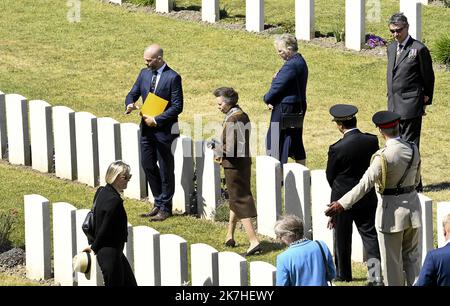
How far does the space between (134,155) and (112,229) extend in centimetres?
431

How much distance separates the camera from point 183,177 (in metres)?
17.6

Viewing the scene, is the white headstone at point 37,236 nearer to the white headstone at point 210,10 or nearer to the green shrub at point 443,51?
the green shrub at point 443,51

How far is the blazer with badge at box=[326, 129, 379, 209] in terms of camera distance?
14.7 metres

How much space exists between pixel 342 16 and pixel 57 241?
34.7 feet

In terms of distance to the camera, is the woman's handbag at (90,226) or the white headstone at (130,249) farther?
the white headstone at (130,249)

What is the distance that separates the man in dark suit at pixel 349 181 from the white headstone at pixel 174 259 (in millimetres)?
1608

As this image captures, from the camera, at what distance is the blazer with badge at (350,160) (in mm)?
14742

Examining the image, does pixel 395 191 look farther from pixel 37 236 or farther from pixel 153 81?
pixel 153 81

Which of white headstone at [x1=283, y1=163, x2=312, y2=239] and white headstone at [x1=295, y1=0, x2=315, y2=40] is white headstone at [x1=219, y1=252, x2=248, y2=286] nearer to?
white headstone at [x1=283, y1=163, x2=312, y2=239]

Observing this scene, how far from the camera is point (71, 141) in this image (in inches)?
739

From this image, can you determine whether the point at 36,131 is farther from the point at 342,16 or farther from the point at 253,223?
the point at 342,16

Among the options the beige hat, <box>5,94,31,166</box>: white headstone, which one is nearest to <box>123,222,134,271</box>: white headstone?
the beige hat

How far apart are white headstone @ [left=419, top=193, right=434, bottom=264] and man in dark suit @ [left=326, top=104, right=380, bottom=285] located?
434 mm

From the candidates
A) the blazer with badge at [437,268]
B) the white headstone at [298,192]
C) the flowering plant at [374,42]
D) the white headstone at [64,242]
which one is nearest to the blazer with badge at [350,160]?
the white headstone at [298,192]
